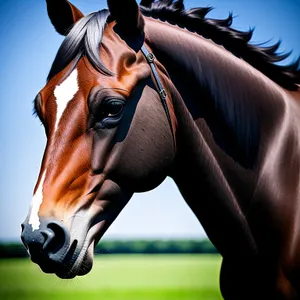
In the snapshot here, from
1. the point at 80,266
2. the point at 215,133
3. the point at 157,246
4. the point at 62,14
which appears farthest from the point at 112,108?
the point at 157,246

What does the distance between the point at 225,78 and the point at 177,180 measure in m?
0.79

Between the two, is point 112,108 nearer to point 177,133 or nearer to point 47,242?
point 177,133

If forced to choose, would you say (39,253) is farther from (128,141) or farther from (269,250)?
(269,250)

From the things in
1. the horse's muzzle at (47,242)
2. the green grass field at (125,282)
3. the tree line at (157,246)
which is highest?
the horse's muzzle at (47,242)

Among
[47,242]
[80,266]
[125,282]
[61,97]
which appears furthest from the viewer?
[125,282]

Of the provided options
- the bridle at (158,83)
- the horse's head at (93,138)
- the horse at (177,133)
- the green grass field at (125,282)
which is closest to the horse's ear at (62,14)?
the horse at (177,133)

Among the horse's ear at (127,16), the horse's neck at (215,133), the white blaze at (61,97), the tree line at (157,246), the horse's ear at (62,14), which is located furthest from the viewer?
the tree line at (157,246)

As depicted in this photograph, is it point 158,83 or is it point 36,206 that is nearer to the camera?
point 36,206

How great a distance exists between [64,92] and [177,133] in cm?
84

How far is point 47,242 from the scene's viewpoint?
283 centimetres

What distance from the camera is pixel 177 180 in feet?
12.1

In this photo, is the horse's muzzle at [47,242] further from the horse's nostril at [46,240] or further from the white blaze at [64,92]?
the white blaze at [64,92]

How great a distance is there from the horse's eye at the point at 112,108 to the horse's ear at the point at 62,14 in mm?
857

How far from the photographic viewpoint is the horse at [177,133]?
10.2ft
